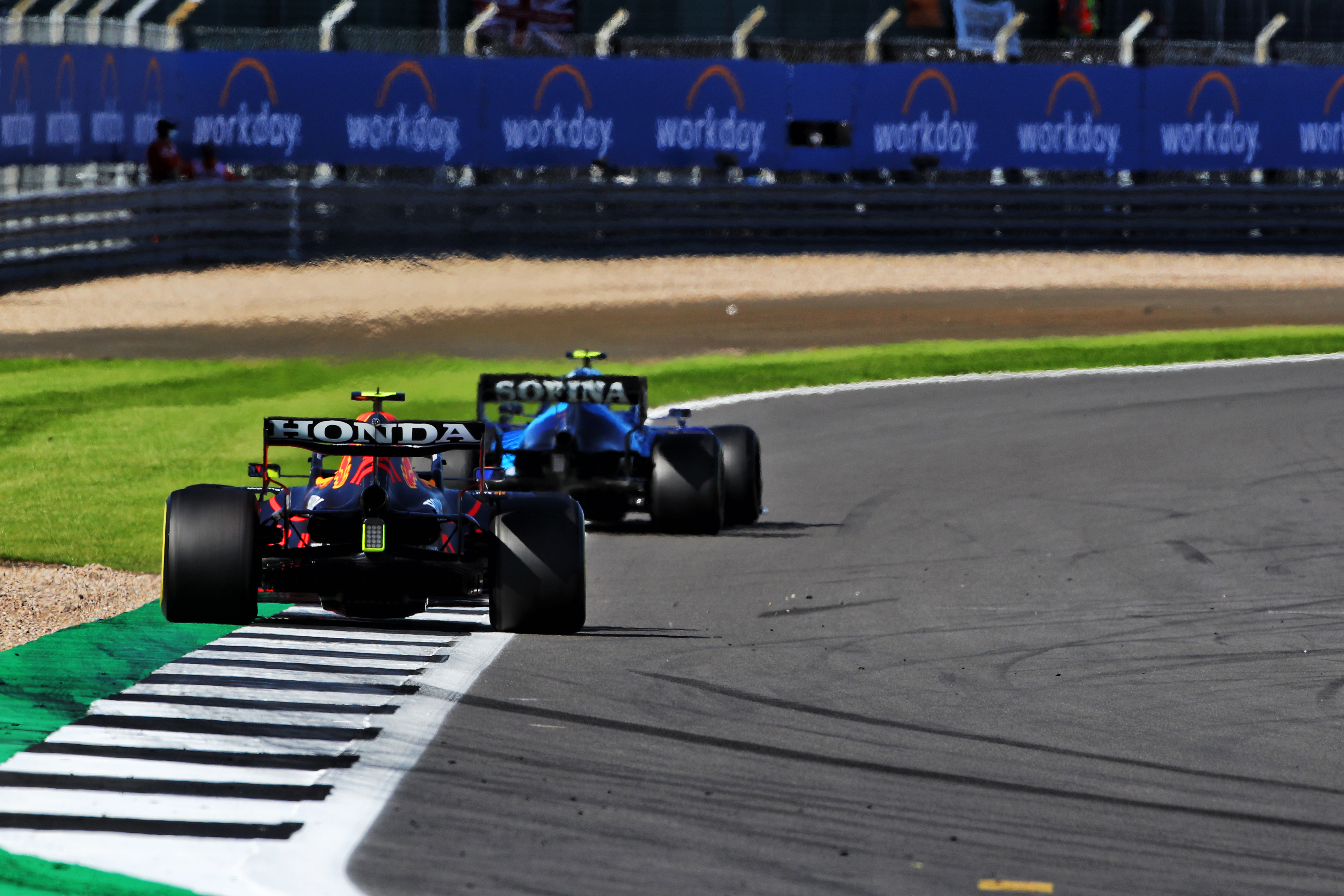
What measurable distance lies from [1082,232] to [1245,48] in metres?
6.22

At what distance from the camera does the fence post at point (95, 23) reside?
27859mm

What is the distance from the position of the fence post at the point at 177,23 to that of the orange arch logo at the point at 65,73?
301 cm

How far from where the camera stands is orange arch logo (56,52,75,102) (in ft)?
88.4

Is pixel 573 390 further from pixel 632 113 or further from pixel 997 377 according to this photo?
pixel 632 113

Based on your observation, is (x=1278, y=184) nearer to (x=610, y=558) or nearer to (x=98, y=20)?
(x=98, y=20)

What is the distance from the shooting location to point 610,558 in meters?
Result: 12.0

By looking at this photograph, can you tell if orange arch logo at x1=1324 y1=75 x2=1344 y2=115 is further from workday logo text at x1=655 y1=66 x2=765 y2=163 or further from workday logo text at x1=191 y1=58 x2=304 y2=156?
workday logo text at x1=191 y1=58 x2=304 y2=156

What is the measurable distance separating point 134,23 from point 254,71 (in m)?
1.94

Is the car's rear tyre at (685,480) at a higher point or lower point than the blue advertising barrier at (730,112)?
lower

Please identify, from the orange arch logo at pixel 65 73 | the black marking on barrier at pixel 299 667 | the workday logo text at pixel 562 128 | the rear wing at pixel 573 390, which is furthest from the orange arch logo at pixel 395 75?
the black marking on barrier at pixel 299 667

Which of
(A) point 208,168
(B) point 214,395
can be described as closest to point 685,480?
(B) point 214,395

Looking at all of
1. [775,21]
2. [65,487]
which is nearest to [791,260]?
[775,21]

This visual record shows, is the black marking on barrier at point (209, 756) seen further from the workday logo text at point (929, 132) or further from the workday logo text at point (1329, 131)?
the workday logo text at point (1329, 131)

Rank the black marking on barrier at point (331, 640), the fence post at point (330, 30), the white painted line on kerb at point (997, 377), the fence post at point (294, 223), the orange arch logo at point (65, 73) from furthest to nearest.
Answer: the fence post at point (330, 30), the fence post at point (294, 223), the orange arch logo at point (65, 73), the white painted line on kerb at point (997, 377), the black marking on barrier at point (331, 640)
